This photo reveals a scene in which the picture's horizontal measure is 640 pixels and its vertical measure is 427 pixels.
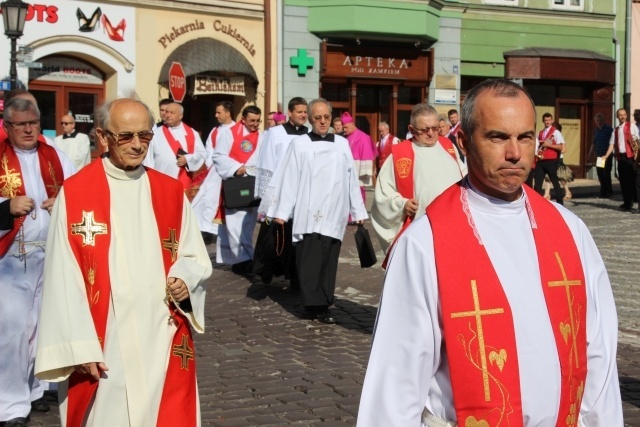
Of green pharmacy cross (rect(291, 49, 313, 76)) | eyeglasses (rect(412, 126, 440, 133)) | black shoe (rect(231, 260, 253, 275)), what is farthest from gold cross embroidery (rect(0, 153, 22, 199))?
green pharmacy cross (rect(291, 49, 313, 76))

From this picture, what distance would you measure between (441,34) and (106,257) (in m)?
26.4

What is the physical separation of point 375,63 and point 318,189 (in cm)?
1929

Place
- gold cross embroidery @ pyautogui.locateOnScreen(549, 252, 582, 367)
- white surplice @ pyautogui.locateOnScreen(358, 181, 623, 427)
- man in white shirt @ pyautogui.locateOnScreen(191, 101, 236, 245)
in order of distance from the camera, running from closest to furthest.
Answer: white surplice @ pyautogui.locateOnScreen(358, 181, 623, 427)
gold cross embroidery @ pyautogui.locateOnScreen(549, 252, 582, 367)
man in white shirt @ pyautogui.locateOnScreen(191, 101, 236, 245)

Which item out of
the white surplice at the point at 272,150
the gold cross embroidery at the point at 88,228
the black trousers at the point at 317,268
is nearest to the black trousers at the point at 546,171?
the white surplice at the point at 272,150

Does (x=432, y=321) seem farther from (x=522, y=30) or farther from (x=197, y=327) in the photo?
(x=522, y=30)

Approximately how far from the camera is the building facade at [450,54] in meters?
28.8

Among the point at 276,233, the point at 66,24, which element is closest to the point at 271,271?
the point at 276,233

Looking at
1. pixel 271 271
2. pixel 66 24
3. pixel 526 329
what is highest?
pixel 66 24

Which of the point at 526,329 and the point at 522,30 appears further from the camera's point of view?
the point at 522,30

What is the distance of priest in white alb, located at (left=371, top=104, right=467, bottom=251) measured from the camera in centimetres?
961

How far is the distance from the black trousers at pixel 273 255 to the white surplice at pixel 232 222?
127cm

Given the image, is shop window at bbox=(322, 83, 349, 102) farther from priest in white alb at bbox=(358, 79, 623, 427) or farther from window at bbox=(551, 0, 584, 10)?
priest in white alb at bbox=(358, 79, 623, 427)

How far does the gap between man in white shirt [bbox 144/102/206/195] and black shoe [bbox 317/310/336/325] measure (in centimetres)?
431

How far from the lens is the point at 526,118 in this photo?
3.56 metres
